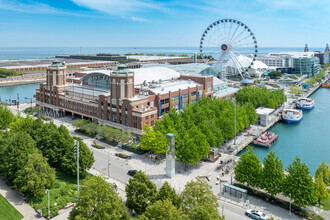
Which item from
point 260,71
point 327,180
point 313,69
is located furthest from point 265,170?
point 313,69

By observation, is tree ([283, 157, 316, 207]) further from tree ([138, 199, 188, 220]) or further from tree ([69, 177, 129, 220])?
tree ([69, 177, 129, 220])

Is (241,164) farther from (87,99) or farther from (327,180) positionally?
(87,99)

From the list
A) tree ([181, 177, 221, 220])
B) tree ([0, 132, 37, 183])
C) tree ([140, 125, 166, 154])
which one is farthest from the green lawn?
tree ([140, 125, 166, 154])

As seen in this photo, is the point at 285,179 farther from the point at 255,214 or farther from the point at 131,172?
the point at 131,172

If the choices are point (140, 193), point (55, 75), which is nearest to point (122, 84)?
point (55, 75)

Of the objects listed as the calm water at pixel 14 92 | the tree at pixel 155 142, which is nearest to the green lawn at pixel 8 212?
the tree at pixel 155 142

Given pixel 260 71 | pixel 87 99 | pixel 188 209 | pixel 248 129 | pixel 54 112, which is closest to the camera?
pixel 188 209
